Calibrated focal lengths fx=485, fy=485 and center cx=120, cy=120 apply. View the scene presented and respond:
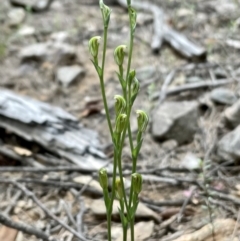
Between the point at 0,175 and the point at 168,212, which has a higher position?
the point at 0,175

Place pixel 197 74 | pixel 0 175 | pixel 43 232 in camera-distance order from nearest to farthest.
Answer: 1. pixel 43 232
2. pixel 0 175
3. pixel 197 74

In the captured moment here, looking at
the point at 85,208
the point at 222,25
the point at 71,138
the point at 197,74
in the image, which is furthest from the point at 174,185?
the point at 222,25

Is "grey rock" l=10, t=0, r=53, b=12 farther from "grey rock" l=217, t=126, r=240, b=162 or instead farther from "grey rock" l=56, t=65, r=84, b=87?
"grey rock" l=217, t=126, r=240, b=162

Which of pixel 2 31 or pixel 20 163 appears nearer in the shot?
pixel 20 163

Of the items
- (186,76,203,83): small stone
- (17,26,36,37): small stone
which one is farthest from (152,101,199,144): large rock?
(17,26,36,37): small stone

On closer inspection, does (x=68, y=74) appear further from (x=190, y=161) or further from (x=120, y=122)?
(x=120, y=122)

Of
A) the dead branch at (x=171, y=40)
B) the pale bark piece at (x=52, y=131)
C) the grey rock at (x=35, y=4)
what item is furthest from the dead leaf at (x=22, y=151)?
the grey rock at (x=35, y=4)

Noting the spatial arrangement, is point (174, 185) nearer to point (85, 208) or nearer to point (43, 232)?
point (85, 208)

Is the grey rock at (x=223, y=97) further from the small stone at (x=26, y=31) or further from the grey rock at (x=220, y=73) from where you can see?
the small stone at (x=26, y=31)
